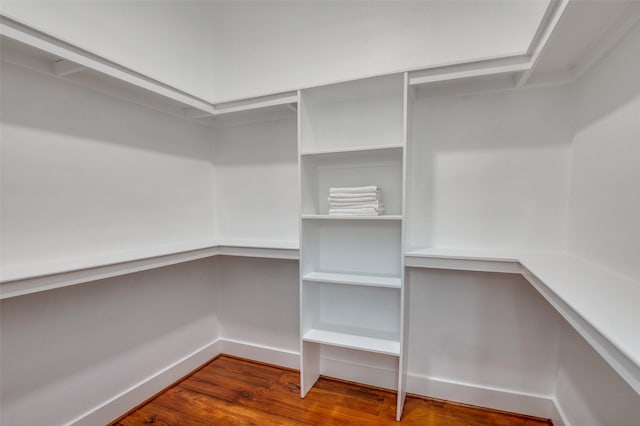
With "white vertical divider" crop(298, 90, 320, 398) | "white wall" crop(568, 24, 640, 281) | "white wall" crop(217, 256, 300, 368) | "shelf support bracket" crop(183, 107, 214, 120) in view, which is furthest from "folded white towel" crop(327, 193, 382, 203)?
"shelf support bracket" crop(183, 107, 214, 120)

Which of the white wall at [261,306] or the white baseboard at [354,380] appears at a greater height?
the white wall at [261,306]

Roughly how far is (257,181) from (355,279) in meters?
1.10

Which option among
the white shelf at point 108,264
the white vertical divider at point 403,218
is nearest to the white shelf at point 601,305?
the white vertical divider at point 403,218

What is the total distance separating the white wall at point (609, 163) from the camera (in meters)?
1.03

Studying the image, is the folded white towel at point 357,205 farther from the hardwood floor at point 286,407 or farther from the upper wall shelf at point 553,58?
the hardwood floor at point 286,407

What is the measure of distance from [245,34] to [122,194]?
1.57m

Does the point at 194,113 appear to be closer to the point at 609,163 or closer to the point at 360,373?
the point at 360,373

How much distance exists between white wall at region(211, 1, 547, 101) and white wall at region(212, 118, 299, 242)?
1.22 feet

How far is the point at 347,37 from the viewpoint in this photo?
77.4 inches

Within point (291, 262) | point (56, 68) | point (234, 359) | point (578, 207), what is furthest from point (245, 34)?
point (234, 359)

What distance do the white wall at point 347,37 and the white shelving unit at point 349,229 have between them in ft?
0.78

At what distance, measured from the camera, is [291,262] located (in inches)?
85.5

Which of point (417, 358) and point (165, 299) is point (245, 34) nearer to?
point (165, 299)

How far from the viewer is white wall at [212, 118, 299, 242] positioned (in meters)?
A: 2.15
